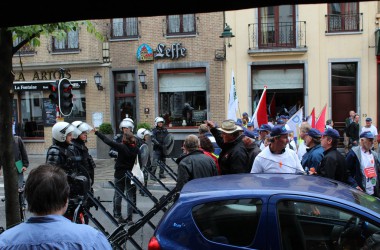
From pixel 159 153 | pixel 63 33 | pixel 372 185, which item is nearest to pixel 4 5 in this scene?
pixel 63 33

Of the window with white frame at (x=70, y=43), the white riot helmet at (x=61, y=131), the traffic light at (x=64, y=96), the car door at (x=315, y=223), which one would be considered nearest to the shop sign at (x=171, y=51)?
the window with white frame at (x=70, y=43)

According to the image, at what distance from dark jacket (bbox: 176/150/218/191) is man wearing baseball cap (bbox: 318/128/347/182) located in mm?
1436

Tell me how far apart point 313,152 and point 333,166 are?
627 millimetres

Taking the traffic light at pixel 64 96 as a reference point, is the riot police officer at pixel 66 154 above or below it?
below

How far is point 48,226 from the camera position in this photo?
198 centimetres

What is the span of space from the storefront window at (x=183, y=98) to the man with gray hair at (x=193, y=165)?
12625mm

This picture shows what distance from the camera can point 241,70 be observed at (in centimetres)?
1788

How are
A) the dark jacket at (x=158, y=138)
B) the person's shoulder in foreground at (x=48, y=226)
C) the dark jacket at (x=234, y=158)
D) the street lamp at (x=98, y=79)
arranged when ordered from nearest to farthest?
the person's shoulder in foreground at (x=48, y=226) → the dark jacket at (x=234, y=158) → the dark jacket at (x=158, y=138) → the street lamp at (x=98, y=79)

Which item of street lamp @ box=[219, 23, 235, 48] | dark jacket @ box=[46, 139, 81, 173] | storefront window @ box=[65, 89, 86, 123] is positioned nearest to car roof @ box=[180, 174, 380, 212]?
dark jacket @ box=[46, 139, 81, 173]

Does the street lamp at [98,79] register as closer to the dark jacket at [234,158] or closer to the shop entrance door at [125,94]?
the shop entrance door at [125,94]

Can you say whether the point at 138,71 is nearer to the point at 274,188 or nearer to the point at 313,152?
the point at 313,152

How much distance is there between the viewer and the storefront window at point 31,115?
19.8 meters

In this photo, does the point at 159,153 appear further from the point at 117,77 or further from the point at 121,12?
the point at 121,12

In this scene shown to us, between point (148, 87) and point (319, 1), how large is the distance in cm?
1725
